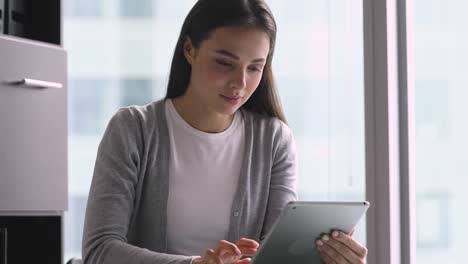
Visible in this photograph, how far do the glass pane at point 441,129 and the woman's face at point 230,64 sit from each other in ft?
2.14

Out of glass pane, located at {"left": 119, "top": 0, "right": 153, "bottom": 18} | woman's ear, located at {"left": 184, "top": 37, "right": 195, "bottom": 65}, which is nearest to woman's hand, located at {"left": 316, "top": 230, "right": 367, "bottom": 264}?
woman's ear, located at {"left": 184, "top": 37, "right": 195, "bottom": 65}

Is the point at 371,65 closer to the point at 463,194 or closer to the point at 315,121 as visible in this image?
the point at 315,121

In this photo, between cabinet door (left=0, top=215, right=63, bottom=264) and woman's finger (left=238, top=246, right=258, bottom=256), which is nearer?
woman's finger (left=238, top=246, right=258, bottom=256)

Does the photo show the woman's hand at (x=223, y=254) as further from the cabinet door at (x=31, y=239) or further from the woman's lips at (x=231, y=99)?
the cabinet door at (x=31, y=239)

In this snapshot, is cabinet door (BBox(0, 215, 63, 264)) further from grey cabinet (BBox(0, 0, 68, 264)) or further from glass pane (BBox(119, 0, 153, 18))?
glass pane (BBox(119, 0, 153, 18))

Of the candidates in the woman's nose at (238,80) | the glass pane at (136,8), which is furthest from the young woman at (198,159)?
the glass pane at (136,8)

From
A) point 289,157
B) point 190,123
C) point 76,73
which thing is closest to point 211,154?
point 190,123

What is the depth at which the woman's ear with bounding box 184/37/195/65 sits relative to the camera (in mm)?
1579

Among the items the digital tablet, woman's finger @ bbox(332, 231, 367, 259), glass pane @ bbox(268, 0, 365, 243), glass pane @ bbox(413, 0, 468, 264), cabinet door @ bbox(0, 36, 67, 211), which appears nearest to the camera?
the digital tablet

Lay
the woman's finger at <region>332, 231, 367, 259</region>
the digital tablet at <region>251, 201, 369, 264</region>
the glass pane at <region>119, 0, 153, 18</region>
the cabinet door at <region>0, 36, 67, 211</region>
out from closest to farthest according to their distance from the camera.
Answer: the digital tablet at <region>251, 201, 369, 264</region>
the woman's finger at <region>332, 231, 367, 259</region>
the cabinet door at <region>0, 36, 67, 211</region>
the glass pane at <region>119, 0, 153, 18</region>

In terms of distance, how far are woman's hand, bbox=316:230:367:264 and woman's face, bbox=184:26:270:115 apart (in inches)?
13.6

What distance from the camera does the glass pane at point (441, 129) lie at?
1973 millimetres

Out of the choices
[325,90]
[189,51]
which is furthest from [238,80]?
[325,90]

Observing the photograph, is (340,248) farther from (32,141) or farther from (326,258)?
(32,141)
